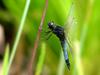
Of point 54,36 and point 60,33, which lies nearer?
point 60,33

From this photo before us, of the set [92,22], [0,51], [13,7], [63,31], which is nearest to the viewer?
[63,31]

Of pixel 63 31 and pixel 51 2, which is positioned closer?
pixel 63 31

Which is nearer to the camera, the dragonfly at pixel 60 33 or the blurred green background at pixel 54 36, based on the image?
the dragonfly at pixel 60 33

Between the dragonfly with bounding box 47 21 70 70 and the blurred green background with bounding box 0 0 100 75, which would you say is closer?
the dragonfly with bounding box 47 21 70 70

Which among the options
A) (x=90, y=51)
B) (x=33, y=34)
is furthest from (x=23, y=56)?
(x=90, y=51)

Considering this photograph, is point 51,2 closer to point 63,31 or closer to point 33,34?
point 33,34

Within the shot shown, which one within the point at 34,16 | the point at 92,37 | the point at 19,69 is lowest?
the point at 19,69

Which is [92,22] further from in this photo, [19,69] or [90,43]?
[19,69]

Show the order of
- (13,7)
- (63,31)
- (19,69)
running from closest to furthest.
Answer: (63,31) < (13,7) < (19,69)

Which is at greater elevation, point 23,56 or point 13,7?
point 13,7
